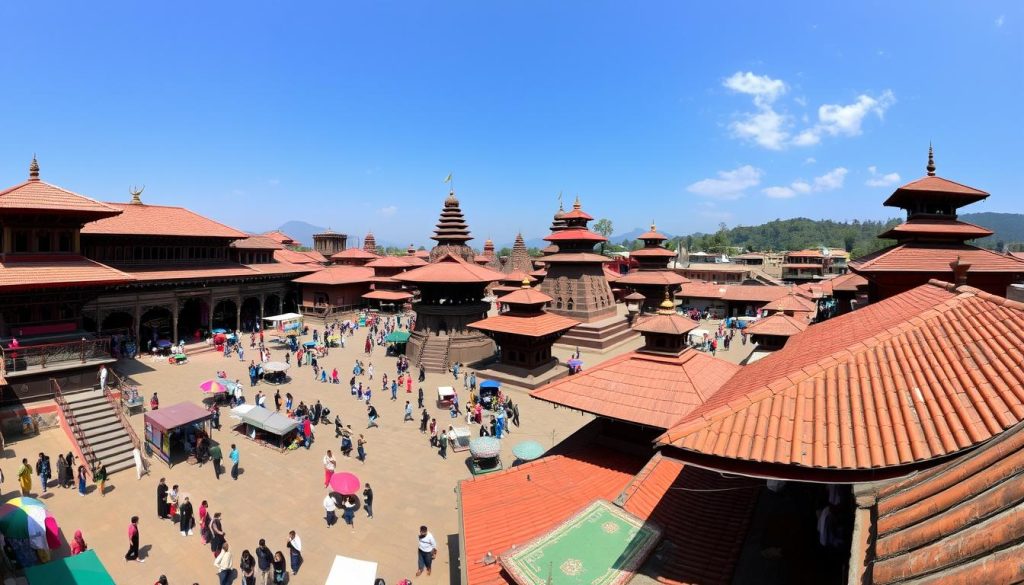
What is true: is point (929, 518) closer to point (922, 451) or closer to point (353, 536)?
point (922, 451)

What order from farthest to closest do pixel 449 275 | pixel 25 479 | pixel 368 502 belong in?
pixel 449 275
pixel 368 502
pixel 25 479

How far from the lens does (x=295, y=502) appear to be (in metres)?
13.9

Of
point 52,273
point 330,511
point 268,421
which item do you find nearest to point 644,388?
point 330,511

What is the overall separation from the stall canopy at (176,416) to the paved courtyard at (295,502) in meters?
1.49

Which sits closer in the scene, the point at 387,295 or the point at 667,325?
the point at 667,325

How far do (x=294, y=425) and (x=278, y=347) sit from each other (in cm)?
1856

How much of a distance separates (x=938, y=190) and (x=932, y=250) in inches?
103

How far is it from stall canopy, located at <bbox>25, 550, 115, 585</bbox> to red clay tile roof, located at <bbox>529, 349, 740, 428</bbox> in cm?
947

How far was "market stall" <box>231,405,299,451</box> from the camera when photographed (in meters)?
17.1

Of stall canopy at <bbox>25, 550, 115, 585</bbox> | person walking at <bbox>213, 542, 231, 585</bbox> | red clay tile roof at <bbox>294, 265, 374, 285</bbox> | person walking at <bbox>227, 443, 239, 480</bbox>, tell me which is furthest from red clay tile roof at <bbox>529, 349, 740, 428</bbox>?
red clay tile roof at <bbox>294, 265, 374, 285</bbox>

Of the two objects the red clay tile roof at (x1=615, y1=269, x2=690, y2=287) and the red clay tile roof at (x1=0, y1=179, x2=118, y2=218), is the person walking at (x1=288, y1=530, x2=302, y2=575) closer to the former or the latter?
the red clay tile roof at (x1=0, y1=179, x2=118, y2=218)

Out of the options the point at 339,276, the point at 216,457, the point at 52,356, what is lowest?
the point at 216,457

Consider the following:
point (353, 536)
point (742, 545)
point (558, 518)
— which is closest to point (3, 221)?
point (353, 536)

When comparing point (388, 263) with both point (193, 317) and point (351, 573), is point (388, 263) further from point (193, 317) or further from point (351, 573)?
point (351, 573)
